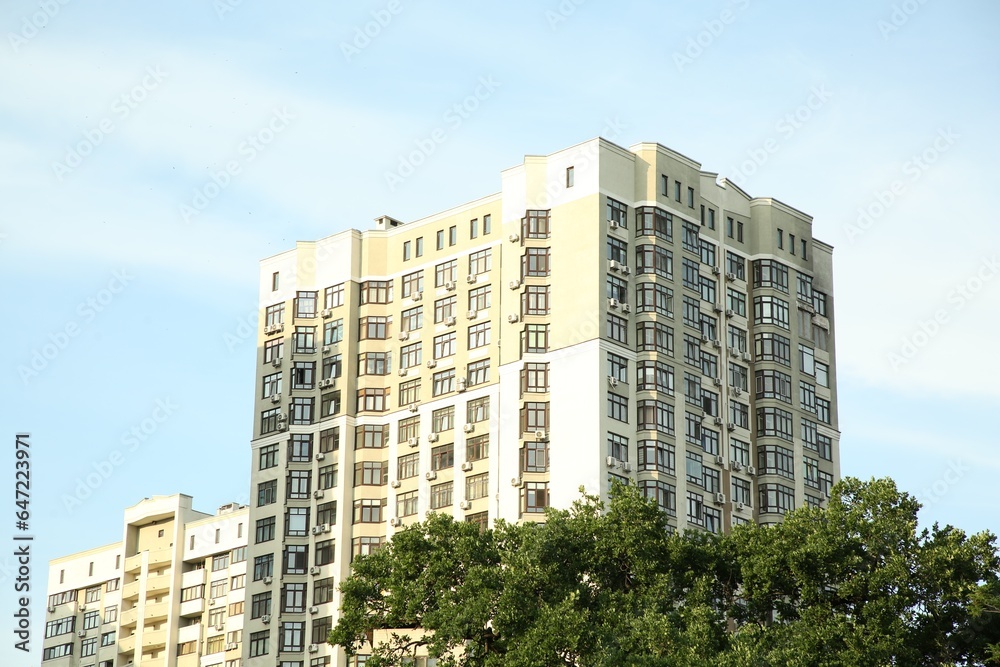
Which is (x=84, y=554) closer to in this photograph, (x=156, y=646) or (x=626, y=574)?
(x=156, y=646)

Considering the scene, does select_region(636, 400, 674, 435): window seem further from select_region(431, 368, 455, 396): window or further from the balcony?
the balcony

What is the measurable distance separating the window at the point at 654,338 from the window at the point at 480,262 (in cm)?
948

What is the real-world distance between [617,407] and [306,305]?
22331 mm

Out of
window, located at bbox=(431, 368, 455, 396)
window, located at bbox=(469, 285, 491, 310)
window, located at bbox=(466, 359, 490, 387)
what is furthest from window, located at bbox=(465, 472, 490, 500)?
window, located at bbox=(469, 285, 491, 310)

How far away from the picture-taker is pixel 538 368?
287 ft

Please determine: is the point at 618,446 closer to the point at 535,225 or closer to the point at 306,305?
the point at 535,225

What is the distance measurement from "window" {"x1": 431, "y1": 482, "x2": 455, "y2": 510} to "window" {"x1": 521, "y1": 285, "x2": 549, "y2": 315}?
973 centimetres

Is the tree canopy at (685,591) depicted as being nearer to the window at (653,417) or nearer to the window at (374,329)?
the window at (653,417)

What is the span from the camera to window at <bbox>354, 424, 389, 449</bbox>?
9450 centimetres

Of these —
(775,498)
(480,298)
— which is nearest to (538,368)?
(480,298)

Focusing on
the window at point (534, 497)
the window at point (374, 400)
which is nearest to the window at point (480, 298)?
the window at point (374, 400)

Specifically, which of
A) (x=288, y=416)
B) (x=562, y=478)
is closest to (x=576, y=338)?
(x=562, y=478)

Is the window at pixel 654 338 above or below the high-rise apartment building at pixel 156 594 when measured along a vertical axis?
above

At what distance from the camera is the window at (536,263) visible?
8869 cm
